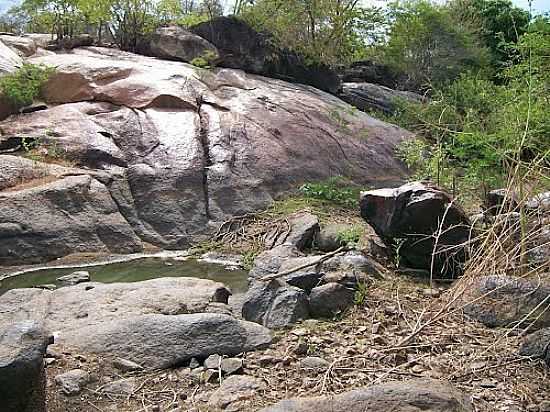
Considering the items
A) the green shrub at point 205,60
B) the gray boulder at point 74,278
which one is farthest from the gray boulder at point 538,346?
the green shrub at point 205,60

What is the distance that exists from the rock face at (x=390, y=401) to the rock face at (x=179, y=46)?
10191mm

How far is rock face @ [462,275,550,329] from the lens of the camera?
3873 mm

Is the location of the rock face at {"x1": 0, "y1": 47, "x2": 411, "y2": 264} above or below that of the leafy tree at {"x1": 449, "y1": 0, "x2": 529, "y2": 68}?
below

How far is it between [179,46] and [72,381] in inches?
390

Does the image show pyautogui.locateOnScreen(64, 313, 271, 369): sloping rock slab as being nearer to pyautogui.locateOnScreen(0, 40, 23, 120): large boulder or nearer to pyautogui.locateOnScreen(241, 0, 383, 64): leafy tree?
pyautogui.locateOnScreen(0, 40, 23, 120): large boulder

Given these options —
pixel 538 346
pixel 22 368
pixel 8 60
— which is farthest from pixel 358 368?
pixel 8 60

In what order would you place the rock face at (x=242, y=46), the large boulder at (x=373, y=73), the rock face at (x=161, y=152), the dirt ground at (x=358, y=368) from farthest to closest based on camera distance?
the large boulder at (x=373, y=73), the rock face at (x=242, y=46), the rock face at (x=161, y=152), the dirt ground at (x=358, y=368)

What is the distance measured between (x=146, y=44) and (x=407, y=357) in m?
10.4

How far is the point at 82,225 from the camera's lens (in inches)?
293

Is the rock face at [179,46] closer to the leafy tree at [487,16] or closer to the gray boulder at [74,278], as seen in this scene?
the gray boulder at [74,278]

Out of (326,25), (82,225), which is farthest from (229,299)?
(326,25)

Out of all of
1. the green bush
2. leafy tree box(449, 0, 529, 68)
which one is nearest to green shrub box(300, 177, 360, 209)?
the green bush

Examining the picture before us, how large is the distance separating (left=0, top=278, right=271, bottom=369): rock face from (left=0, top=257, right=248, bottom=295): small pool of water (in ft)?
3.72

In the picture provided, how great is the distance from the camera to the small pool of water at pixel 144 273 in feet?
20.7
